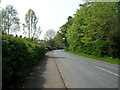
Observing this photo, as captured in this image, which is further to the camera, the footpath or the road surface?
the road surface

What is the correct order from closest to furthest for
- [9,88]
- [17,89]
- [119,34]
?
1. [9,88]
2. [17,89]
3. [119,34]

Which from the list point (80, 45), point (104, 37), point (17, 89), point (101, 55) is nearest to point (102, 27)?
point (104, 37)

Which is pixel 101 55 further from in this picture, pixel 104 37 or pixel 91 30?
pixel 91 30

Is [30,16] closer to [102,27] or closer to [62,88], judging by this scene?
[102,27]

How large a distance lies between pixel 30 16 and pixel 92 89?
37922 millimetres

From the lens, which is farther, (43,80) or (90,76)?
(90,76)

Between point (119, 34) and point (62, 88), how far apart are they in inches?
644

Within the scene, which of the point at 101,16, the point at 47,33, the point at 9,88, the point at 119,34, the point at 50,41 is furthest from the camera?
the point at 47,33

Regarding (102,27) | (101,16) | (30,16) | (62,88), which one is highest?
(30,16)

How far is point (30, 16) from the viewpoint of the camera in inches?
1624

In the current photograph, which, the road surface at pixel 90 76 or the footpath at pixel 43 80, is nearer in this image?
the footpath at pixel 43 80

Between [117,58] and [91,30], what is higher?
[91,30]

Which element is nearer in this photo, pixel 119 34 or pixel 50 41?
pixel 119 34

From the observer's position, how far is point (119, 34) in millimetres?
20062
